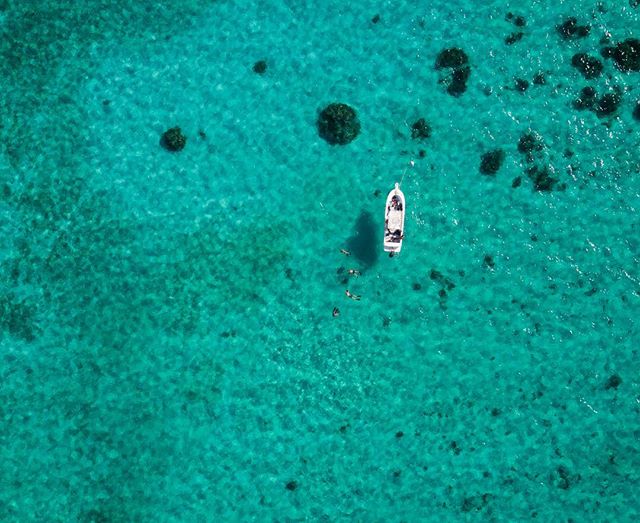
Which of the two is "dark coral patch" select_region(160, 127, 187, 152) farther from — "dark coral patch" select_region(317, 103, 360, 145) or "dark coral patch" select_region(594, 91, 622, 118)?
"dark coral patch" select_region(594, 91, 622, 118)

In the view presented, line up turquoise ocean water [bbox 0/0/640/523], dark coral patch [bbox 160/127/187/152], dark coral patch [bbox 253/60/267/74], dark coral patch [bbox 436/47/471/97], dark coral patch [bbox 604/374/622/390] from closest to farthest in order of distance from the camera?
1. turquoise ocean water [bbox 0/0/640/523]
2. dark coral patch [bbox 160/127/187/152]
3. dark coral patch [bbox 604/374/622/390]
4. dark coral patch [bbox 253/60/267/74]
5. dark coral patch [bbox 436/47/471/97]

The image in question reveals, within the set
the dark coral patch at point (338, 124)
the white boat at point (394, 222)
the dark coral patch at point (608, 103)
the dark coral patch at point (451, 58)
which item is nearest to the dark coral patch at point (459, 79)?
the dark coral patch at point (451, 58)

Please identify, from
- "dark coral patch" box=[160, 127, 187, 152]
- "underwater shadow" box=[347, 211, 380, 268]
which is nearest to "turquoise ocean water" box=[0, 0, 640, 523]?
"underwater shadow" box=[347, 211, 380, 268]

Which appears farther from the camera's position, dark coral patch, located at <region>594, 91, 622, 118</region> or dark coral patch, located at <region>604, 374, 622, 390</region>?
dark coral patch, located at <region>594, 91, 622, 118</region>

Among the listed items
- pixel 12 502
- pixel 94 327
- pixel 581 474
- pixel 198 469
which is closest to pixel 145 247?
pixel 94 327

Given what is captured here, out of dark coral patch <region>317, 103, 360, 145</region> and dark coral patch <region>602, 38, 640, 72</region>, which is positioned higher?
dark coral patch <region>602, 38, 640, 72</region>

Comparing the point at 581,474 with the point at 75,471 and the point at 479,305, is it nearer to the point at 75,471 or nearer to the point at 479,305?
the point at 479,305
